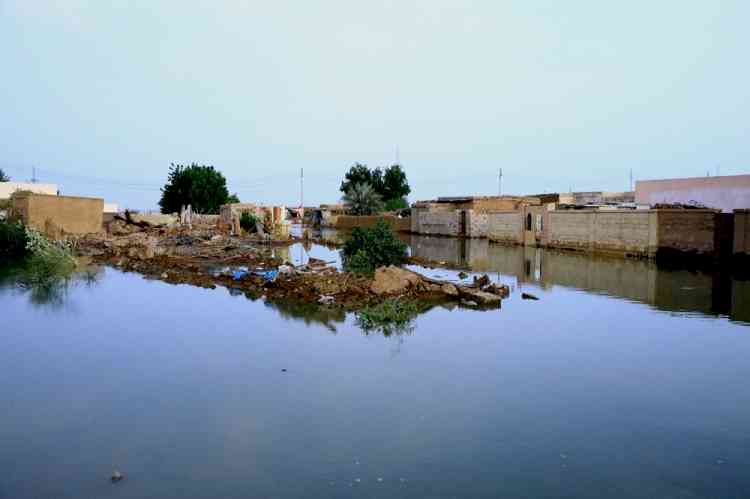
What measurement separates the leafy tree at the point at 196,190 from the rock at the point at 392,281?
42.9 meters

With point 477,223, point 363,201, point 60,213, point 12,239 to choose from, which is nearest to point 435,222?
point 477,223

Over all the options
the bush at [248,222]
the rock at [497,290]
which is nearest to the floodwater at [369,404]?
the rock at [497,290]

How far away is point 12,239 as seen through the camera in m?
23.0

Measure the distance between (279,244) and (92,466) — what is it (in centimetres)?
2657

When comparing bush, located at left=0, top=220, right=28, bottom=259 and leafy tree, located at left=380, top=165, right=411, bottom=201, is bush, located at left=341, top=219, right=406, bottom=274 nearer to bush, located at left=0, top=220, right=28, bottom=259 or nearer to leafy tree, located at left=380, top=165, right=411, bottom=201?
bush, located at left=0, top=220, right=28, bottom=259

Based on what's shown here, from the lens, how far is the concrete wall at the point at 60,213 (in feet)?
84.1

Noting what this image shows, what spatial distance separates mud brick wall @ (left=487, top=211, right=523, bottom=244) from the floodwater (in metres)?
20.7

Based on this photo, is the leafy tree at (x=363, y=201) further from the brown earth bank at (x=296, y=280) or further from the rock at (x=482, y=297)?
the rock at (x=482, y=297)

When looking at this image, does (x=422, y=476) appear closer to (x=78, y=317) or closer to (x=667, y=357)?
(x=667, y=357)

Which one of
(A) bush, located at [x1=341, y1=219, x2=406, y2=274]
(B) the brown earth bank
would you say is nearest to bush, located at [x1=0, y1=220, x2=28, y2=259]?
(B) the brown earth bank

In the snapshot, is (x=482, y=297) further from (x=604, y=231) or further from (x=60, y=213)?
(x=60, y=213)

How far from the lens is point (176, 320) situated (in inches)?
429

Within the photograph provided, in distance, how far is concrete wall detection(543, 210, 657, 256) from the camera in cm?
2281

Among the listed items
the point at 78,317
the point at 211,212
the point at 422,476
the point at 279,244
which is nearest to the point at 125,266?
the point at 78,317
